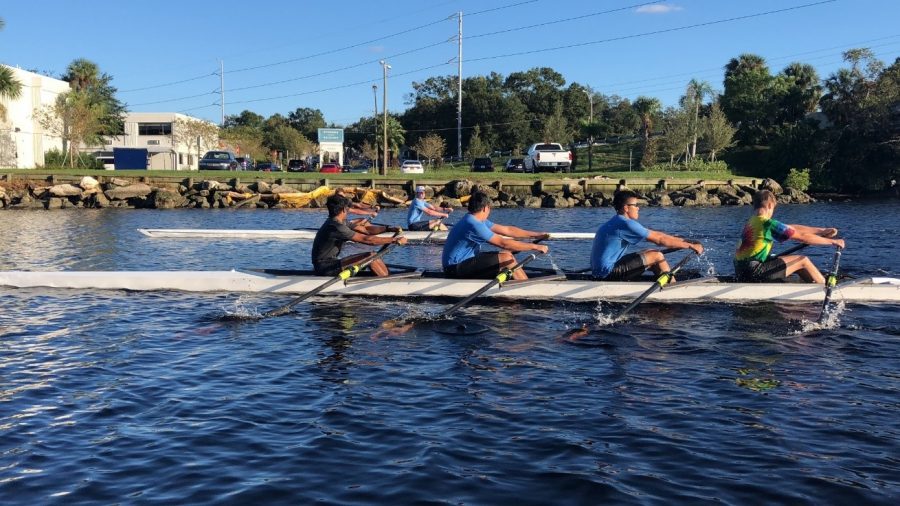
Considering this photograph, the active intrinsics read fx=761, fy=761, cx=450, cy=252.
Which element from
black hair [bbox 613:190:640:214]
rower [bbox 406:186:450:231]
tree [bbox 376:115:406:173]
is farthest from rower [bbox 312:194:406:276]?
tree [bbox 376:115:406:173]

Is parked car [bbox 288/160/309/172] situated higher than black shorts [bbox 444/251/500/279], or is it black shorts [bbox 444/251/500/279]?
parked car [bbox 288/160/309/172]

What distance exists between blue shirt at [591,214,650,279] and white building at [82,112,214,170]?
7382 cm

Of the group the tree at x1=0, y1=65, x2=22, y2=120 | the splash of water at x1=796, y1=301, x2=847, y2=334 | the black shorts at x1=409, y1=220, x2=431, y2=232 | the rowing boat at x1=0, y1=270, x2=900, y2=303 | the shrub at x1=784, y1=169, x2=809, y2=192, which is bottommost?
the splash of water at x1=796, y1=301, x2=847, y2=334

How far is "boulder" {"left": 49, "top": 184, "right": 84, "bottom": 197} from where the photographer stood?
141ft

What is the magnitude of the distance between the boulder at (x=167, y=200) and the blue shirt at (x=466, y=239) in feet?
110

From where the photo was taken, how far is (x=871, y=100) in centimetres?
5834

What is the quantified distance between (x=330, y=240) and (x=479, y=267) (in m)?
2.73

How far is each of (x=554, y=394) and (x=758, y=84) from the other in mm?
77978

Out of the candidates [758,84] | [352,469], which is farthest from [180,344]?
[758,84]

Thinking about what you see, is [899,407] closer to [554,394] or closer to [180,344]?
[554,394]

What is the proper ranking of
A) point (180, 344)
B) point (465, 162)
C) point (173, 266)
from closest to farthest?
point (180, 344) → point (173, 266) → point (465, 162)

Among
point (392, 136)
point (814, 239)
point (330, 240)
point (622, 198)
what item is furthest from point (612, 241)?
point (392, 136)

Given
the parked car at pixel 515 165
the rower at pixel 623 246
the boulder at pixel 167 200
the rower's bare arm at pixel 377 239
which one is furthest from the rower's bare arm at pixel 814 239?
the parked car at pixel 515 165

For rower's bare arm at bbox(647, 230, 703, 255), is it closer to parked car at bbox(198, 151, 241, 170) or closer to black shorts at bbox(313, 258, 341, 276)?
black shorts at bbox(313, 258, 341, 276)
